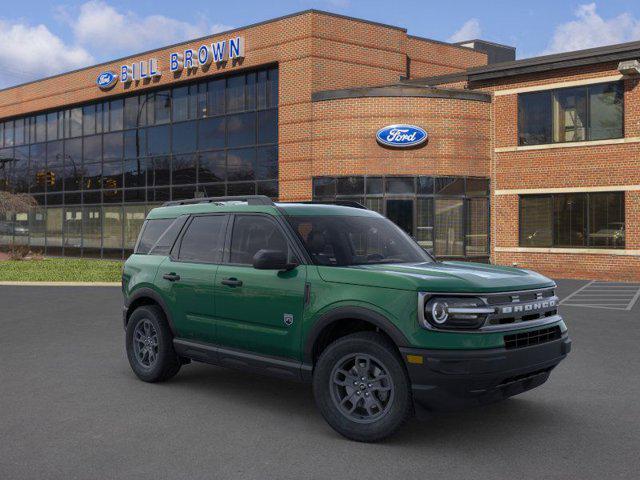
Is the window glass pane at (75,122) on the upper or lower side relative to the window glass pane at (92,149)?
upper

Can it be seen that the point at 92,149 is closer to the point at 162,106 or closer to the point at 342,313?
the point at 162,106

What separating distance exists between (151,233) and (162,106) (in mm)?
25420

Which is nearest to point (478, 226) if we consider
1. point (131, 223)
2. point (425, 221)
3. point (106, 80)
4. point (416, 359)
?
point (425, 221)

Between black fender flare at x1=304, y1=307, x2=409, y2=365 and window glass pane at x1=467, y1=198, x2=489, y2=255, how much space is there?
66.4 ft

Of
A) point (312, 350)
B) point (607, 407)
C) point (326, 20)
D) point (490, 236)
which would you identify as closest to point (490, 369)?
point (312, 350)

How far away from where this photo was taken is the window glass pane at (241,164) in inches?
1117

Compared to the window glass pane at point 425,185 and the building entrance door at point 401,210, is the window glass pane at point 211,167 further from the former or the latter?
the window glass pane at point 425,185

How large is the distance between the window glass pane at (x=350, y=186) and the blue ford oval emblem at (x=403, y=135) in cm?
172

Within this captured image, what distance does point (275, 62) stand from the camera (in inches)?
1077

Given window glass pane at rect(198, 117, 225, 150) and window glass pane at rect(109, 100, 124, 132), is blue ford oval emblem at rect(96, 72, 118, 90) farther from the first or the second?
window glass pane at rect(198, 117, 225, 150)

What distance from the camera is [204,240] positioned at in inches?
279

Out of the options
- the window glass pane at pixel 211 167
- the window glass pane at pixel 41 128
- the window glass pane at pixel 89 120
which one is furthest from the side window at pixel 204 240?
the window glass pane at pixel 41 128

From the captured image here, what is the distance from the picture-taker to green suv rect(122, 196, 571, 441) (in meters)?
5.09

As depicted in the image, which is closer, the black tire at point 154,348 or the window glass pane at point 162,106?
the black tire at point 154,348
